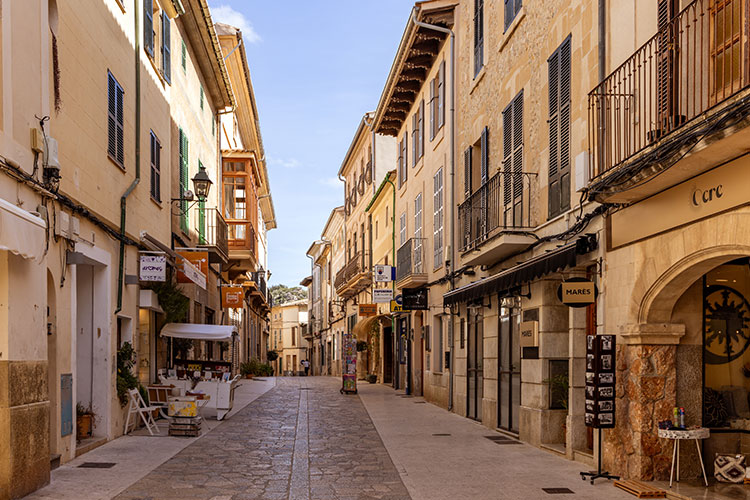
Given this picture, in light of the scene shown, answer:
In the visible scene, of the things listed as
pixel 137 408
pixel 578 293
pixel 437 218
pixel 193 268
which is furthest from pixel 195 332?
pixel 578 293

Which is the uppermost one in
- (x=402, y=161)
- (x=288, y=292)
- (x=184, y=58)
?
(x=184, y=58)

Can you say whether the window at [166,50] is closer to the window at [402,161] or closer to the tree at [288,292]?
the window at [402,161]

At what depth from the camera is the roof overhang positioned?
19.1 m

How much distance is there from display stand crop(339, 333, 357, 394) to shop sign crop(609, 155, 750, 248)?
55.8ft

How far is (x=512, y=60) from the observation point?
46.1 feet

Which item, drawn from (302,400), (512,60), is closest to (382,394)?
(302,400)

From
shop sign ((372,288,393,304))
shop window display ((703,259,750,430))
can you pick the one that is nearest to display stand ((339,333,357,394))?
shop sign ((372,288,393,304))

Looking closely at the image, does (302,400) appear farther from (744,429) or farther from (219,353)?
(744,429)

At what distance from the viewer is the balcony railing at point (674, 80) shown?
726 centimetres

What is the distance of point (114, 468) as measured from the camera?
9.98 m

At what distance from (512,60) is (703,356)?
6947 mm

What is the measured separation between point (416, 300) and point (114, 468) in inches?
512

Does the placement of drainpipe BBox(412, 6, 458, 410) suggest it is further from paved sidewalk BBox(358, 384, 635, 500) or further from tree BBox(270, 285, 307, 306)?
tree BBox(270, 285, 307, 306)

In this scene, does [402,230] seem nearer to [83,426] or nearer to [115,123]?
[115,123]
